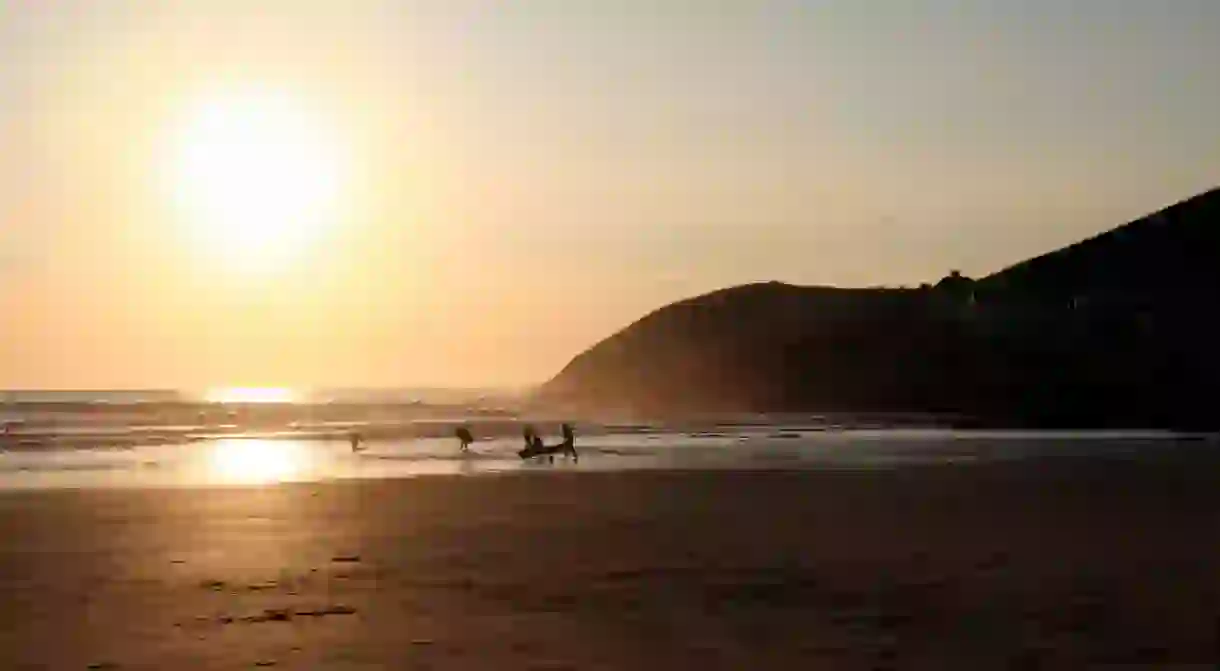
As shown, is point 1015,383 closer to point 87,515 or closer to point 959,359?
point 959,359

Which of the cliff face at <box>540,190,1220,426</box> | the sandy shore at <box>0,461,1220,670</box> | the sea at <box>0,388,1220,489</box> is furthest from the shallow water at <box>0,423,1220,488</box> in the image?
the cliff face at <box>540,190,1220,426</box>

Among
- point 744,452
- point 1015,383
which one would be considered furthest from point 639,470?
point 1015,383

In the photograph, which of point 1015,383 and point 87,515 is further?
point 1015,383

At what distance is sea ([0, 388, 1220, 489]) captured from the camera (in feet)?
109

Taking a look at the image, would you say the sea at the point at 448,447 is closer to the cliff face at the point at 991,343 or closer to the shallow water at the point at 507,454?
the shallow water at the point at 507,454

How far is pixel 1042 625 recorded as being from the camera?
1228cm

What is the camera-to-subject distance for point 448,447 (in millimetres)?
43844

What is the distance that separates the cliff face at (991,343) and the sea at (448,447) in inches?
365

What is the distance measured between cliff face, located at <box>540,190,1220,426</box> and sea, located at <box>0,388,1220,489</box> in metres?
9.26

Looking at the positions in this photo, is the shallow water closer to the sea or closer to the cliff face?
the sea

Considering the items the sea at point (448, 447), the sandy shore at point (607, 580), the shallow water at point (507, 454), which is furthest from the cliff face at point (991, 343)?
the sandy shore at point (607, 580)

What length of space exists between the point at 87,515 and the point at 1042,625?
16.1 metres

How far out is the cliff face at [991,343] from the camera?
73188 mm

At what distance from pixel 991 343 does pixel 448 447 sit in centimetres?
5057
